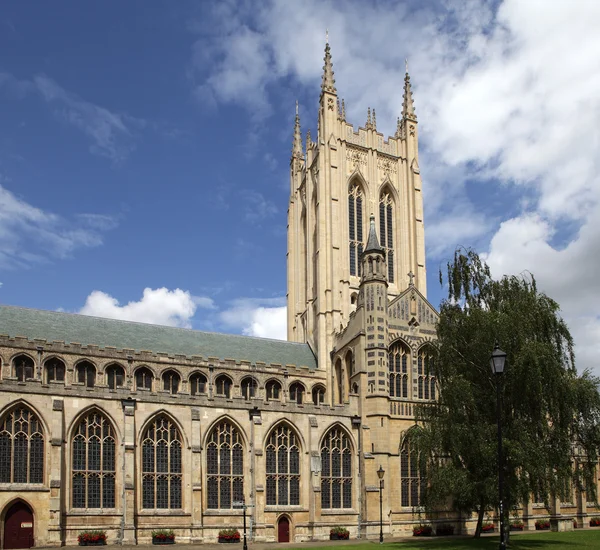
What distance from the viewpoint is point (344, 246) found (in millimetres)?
61719

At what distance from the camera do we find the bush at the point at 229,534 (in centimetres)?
4106

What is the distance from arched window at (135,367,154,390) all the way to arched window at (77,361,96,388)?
2881mm

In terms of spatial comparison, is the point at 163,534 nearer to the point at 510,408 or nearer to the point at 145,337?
the point at 145,337

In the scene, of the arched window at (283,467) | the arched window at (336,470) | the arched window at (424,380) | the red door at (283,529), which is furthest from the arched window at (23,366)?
the arched window at (424,380)

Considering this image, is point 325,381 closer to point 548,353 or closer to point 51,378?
point 51,378

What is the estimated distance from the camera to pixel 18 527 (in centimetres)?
3688

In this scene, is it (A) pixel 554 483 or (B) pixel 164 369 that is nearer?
(A) pixel 554 483

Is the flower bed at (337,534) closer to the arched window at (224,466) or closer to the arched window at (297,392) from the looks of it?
the arched window at (224,466)

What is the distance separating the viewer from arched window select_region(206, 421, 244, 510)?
42469 millimetres

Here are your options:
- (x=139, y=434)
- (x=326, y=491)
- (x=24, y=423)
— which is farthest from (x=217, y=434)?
(x=24, y=423)

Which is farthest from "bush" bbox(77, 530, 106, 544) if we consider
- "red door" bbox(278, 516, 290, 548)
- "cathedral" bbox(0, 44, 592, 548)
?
"red door" bbox(278, 516, 290, 548)

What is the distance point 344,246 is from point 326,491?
75.2 ft

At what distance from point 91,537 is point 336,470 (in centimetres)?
1556

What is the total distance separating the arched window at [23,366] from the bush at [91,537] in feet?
38.2
